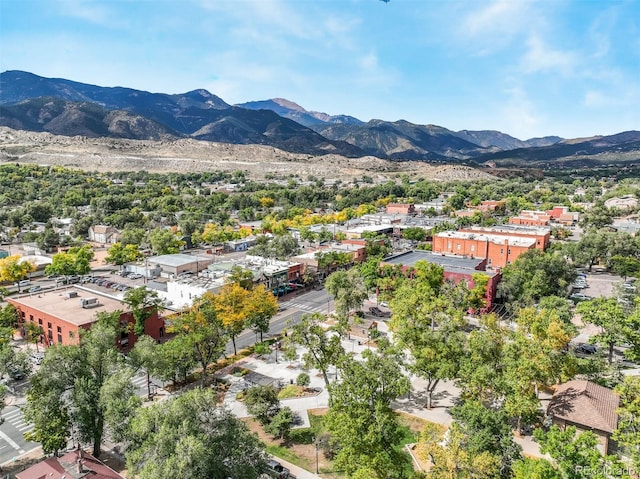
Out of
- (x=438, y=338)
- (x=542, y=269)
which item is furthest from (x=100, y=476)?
(x=542, y=269)

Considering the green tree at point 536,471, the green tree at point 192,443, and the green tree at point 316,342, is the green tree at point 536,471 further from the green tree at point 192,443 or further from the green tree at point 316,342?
the green tree at point 316,342

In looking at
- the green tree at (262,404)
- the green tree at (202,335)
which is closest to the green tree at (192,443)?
the green tree at (262,404)

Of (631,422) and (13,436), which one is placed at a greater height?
(631,422)

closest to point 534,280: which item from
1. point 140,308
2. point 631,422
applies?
point 631,422

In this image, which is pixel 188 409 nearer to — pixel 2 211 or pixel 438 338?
pixel 438 338

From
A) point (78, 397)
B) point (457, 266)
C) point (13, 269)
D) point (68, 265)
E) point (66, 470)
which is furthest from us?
point (68, 265)

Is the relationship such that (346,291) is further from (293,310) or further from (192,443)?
(192,443)

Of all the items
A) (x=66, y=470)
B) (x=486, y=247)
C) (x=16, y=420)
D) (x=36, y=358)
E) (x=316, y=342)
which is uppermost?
(x=486, y=247)
